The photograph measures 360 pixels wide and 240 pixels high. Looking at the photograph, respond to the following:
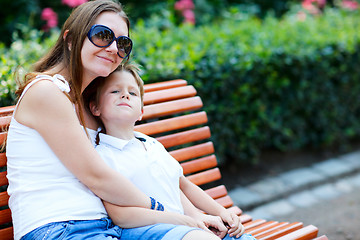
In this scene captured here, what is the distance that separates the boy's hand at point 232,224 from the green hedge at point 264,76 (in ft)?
4.61

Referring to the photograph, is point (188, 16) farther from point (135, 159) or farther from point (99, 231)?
point (99, 231)

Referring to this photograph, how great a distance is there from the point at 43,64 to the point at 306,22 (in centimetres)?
456

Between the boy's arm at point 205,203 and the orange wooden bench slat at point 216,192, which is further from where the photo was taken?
the orange wooden bench slat at point 216,192

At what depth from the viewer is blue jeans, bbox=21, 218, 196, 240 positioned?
1812mm

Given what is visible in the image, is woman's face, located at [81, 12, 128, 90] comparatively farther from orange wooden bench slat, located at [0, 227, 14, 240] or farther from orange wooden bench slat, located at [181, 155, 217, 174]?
orange wooden bench slat, located at [181, 155, 217, 174]

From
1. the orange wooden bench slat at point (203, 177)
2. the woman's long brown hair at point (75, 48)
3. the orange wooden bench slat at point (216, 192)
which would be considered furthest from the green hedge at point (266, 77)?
the woman's long brown hair at point (75, 48)

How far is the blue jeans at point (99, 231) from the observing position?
181cm

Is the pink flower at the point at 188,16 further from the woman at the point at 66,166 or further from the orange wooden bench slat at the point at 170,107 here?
the woman at the point at 66,166

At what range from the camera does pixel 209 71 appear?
12.8 feet

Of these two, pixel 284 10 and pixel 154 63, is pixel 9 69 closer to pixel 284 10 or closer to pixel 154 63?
pixel 154 63

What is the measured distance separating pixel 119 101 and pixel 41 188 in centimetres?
55

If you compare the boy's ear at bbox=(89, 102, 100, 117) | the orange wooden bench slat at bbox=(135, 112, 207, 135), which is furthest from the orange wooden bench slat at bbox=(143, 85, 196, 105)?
the boy's ear at bbox=(89, 102, 100, 117)

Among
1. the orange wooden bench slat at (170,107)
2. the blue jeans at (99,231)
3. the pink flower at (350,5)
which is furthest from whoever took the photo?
the pink flower at (350,5)

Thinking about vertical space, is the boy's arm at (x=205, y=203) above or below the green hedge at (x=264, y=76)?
below
